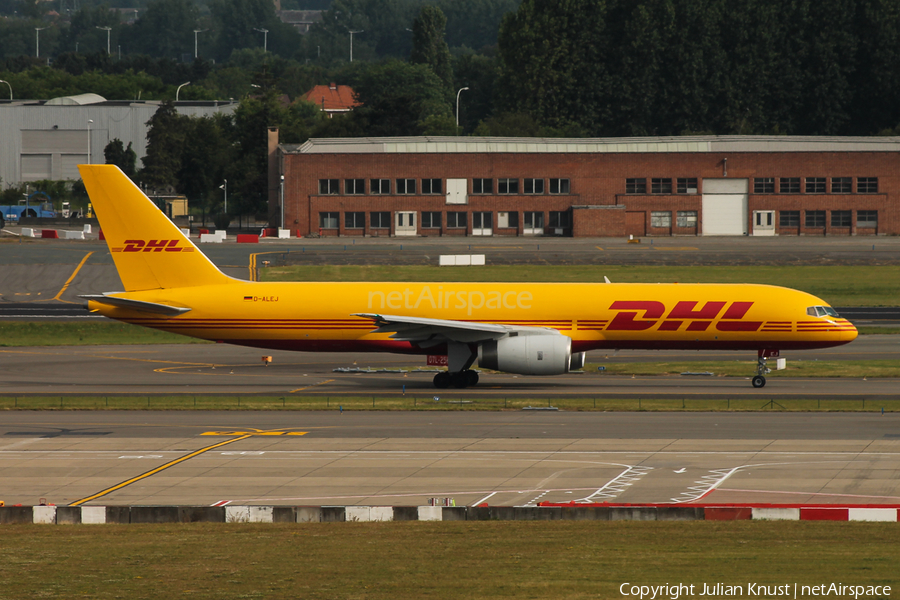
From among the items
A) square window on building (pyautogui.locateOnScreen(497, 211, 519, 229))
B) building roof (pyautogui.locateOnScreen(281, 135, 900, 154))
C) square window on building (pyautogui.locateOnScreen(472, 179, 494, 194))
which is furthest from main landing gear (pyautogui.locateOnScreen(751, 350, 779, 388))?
building roof (pyautogui.locateOnScreen(281, 135, 900, 154))

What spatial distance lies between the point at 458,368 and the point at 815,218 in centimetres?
8836

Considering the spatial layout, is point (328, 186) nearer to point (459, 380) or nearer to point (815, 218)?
point (815, 218)

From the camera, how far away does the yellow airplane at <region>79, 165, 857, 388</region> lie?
44969 mm

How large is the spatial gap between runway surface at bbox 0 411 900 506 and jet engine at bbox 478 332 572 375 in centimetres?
542

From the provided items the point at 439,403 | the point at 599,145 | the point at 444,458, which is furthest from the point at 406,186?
the point at 444,458

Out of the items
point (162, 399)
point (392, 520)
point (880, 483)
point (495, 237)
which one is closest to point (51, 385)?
point (162, 399)

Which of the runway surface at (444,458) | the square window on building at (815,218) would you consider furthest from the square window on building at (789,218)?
the runway surface at (444,458)

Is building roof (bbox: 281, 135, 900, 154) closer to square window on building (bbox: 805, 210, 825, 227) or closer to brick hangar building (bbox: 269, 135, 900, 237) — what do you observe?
brick hangar building (bbox: 269, 135, 900, 237)

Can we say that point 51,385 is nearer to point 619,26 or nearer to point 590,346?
point 590,346

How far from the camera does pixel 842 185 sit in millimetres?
121875

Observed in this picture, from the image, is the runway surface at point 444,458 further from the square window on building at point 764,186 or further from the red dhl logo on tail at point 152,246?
the square window on building at point 764,186

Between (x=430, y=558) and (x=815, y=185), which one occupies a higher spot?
(x=815, y=185)

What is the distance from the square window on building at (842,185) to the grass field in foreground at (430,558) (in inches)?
4187

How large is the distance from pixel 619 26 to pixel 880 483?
15372 cm
